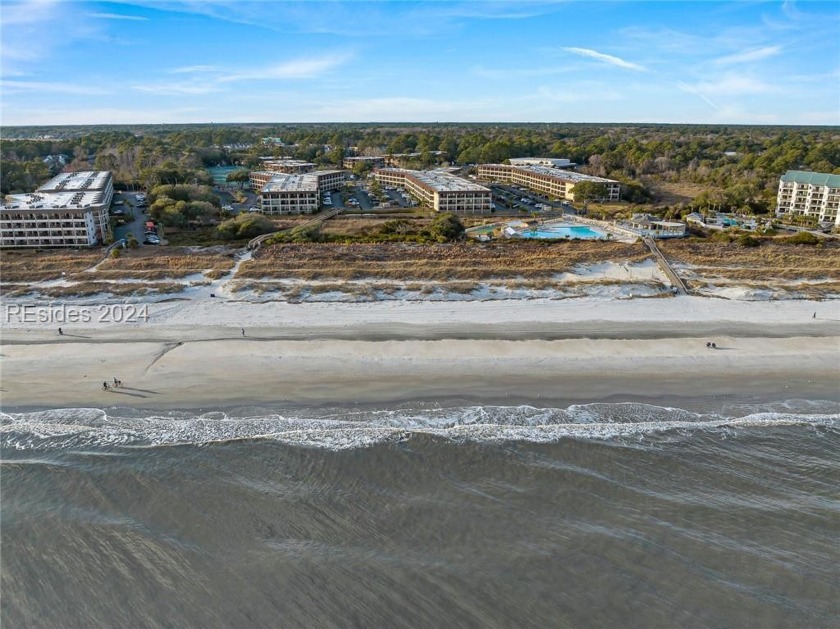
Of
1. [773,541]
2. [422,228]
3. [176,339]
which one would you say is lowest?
[773,541]

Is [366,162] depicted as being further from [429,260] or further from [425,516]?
[425,516]

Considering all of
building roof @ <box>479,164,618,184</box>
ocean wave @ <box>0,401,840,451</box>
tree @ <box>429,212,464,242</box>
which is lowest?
ocean wave @ <box>0,401,840,451</box>

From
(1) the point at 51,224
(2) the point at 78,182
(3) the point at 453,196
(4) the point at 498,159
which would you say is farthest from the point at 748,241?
(2) the point at 78,182

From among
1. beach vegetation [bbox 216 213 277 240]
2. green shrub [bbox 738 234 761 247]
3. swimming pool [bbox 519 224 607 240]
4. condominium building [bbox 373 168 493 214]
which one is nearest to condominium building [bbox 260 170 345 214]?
beach vegetation [bbox 216 213 277 240]

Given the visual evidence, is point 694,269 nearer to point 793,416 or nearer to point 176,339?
point 793,416

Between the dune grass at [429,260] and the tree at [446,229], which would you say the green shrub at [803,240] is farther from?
the tree at [446,229]

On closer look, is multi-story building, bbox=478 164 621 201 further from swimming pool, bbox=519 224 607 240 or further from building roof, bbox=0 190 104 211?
building roof, bbox=0 190 104 211

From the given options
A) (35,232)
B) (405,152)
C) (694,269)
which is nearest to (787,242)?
(694,269)
